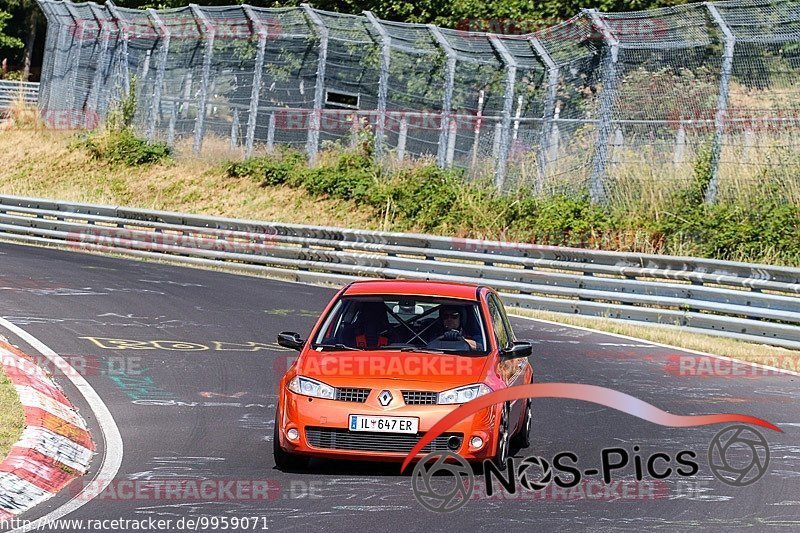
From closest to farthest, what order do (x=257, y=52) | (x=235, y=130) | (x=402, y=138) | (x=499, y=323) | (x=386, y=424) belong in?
(x=386, y=424) → (x=499, y=323) → (x=402, y=138) → (x=257, y=52) → (x=235, y=130)

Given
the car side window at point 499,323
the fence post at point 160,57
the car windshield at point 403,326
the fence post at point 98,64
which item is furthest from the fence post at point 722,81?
the fence post at point 98,64

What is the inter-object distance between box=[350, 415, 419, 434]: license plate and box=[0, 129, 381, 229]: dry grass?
2119cm

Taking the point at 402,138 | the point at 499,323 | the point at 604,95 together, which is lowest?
the point at 499,323

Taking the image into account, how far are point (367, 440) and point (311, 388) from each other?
1.89ft

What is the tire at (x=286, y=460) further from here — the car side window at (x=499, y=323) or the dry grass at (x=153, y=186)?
the dry grass at (x=153, y=186)

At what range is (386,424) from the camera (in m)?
8.84

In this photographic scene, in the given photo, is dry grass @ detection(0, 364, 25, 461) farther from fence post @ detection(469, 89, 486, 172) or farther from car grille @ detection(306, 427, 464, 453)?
fence post @ detection(469, 89, 486, 172)

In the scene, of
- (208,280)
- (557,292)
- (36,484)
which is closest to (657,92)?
(557,292)

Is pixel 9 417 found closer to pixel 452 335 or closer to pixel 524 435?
pixel 452 335

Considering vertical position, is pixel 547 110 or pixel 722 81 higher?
pixel 722 81

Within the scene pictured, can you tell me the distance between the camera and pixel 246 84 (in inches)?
1293

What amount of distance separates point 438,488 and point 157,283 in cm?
1449

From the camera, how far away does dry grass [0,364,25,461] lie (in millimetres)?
8992

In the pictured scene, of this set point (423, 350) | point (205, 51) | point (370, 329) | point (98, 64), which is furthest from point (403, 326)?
point (98, 64)
